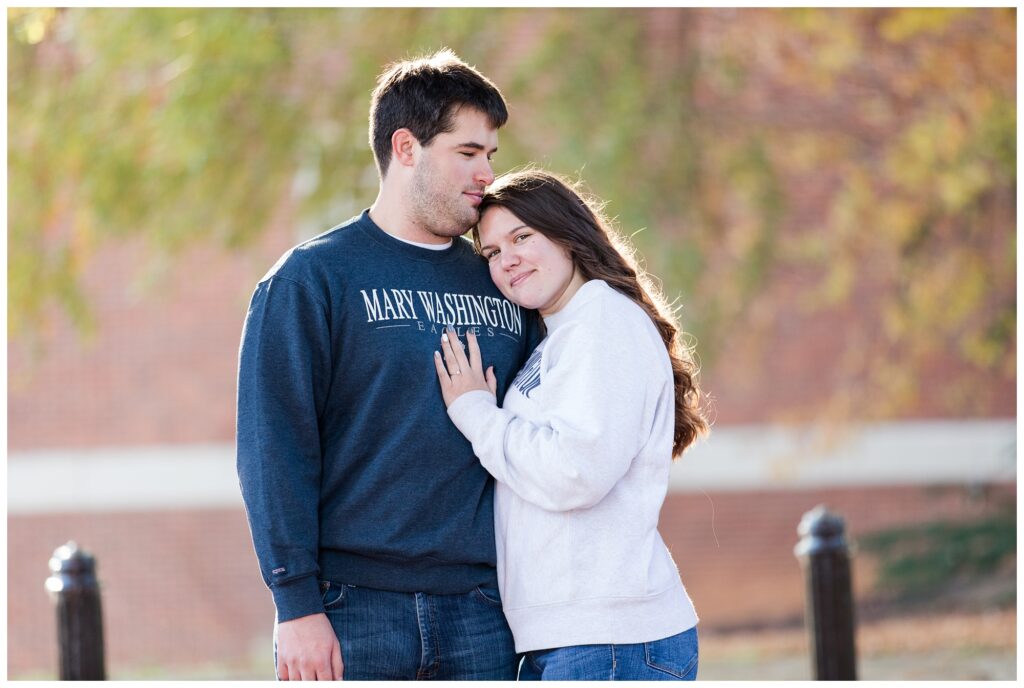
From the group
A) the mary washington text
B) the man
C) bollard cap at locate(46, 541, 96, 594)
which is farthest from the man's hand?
bollard cap at locate(46, 541, 96, 594)

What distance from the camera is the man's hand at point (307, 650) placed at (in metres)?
2.66

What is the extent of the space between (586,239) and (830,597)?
2836mm

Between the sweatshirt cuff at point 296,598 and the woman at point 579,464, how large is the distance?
17.8 inches

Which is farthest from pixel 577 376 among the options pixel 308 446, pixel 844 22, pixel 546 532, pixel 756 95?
pixel 756 95

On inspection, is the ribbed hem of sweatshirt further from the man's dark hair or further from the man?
the man's dark hair

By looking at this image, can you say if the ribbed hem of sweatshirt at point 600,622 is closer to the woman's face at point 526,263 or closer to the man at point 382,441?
the man at point 382,441

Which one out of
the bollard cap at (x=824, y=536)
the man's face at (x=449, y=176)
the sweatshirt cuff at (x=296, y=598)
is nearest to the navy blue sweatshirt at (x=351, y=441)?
the sweatshirt cuff at (x=296, y=598)

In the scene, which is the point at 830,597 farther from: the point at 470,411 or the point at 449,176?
the point at 449,176

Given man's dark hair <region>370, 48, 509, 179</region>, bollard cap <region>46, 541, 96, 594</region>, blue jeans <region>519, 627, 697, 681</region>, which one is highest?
man's dark hair <region>370, 48, 509, 179</region>

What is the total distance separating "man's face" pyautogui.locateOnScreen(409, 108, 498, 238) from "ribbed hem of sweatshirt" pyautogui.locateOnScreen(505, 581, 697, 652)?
0.92 meters

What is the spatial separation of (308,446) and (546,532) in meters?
0.56

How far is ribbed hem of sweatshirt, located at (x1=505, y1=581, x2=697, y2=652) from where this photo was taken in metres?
2.72

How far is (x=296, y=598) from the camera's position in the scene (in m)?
2.67

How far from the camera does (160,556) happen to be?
1103cm
